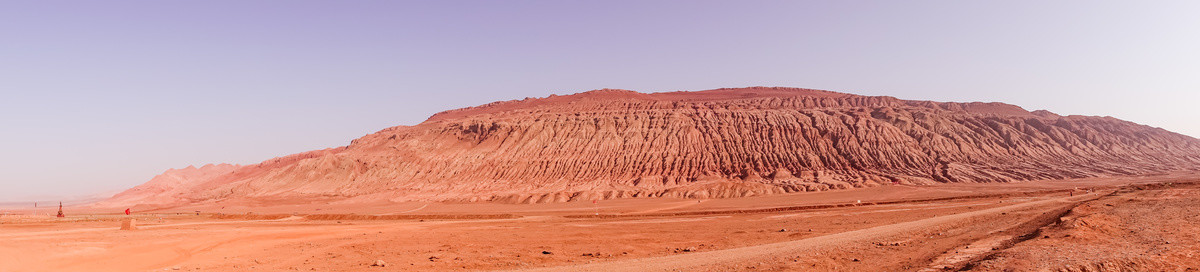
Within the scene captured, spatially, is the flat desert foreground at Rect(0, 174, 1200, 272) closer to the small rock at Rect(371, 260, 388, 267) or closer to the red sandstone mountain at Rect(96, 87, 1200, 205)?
the small rock at Rect(371, 260, 388, 267)

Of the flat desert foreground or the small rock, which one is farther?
the small rock

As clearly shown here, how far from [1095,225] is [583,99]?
127 m

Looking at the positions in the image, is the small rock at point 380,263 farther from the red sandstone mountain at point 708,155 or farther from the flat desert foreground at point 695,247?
the red sandstone mountain at point 708,155

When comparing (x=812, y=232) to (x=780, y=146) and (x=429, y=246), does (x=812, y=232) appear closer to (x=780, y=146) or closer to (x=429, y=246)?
(x=429, y=246)

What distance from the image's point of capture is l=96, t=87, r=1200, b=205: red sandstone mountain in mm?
85000

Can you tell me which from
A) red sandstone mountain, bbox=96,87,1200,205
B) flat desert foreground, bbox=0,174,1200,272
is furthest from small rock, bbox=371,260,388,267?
red sandstone mountain, bbox=96,87,1200,205

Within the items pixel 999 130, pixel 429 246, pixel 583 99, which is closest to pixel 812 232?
pixel 429 246

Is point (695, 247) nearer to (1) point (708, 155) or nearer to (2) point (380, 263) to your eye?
(2) point (380, 263)

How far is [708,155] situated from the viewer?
99.1 meters

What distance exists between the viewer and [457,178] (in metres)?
97.4

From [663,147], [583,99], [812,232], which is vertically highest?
[583,99]

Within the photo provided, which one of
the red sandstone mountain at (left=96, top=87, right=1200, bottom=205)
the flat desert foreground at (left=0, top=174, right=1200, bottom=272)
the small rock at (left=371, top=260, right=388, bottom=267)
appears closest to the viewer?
the flat desert foreground at (left=0, top=174, right=1200, bottom=272)

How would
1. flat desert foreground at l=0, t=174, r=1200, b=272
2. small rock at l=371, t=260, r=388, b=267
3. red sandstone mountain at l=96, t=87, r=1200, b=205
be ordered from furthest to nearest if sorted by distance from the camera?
red sandstone mountain at l=96, t=87, r=1200, b=205 → small rock at l=371, t=260, r=388, b=267 → flat desert foreground at l=0, t=174, r=1200, b=272

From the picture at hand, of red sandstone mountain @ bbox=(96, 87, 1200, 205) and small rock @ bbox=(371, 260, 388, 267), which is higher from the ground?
red sandstone mountain @ bbox=(96, 87, 1200, 205)
